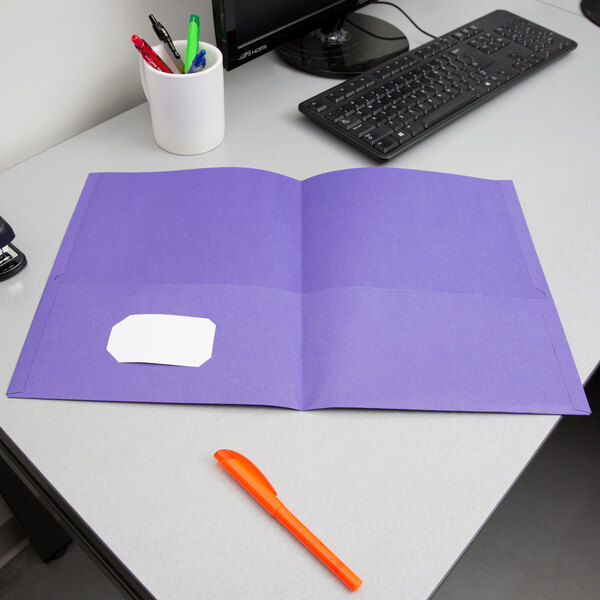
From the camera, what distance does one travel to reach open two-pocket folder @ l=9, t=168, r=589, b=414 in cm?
50

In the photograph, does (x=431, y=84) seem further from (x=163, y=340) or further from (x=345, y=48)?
(x=163, y=340)

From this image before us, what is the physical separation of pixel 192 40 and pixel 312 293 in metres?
0.34

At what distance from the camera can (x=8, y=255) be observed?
59cm

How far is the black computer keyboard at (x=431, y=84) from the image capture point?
749 millimetres

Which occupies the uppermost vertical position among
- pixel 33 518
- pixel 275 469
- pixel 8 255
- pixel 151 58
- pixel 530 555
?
pixel 151 58

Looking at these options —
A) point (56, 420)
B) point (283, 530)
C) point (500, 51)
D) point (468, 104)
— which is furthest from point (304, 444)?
point (500, 51)

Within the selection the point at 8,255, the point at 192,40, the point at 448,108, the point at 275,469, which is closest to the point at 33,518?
the point at 8,255

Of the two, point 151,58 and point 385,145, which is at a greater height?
point 151,58

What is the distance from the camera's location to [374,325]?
545mm

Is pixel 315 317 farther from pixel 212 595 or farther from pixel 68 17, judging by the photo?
pixel 68 17

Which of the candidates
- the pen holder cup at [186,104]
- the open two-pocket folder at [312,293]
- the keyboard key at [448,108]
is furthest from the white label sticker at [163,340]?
the keyboard key at [448,108]

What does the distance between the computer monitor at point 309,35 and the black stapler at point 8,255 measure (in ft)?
1.13

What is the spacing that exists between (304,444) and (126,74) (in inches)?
23.5

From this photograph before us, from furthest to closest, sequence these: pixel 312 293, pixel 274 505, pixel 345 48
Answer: pixel 345 48 < pixel 312 293 < pixel 274 505
